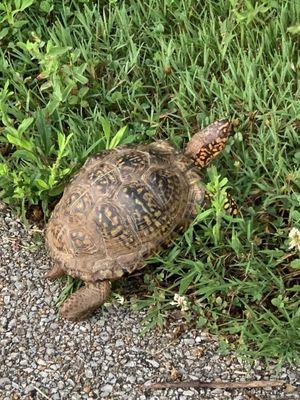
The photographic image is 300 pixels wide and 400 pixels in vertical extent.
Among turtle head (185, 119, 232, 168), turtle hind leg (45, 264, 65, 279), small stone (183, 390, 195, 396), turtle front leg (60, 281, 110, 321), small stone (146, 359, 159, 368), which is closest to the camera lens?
small stone (183, 390, 195, 396)

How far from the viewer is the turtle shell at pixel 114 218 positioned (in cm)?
333

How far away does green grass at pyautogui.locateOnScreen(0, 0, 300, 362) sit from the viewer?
3305 mm

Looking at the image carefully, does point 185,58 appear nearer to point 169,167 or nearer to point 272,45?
point 272,45

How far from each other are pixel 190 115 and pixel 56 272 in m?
1.05

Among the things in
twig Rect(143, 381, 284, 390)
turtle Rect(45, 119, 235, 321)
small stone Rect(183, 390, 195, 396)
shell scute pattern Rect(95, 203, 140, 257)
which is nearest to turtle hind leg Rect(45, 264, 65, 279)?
turtle Rect(45, 119, 235, 321)

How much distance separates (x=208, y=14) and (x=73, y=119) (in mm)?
970

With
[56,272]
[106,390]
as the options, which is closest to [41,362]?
[106,390]

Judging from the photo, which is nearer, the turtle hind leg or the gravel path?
the gravel path

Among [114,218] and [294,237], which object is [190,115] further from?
[294,237]

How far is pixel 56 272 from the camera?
3441mm

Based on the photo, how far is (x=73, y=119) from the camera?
3.91 meters

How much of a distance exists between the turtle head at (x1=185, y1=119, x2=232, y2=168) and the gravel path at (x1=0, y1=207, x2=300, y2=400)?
0.81 meters

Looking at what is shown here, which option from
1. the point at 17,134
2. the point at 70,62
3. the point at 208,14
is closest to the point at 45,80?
the point at 70,62

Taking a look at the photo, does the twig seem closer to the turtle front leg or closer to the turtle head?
the turtle front leg
